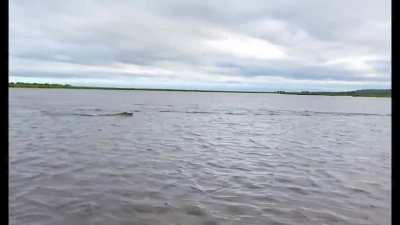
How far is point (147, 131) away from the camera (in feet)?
85.4

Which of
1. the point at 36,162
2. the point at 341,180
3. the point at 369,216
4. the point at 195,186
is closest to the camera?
the point at 369,216

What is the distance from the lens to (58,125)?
90.0 feet

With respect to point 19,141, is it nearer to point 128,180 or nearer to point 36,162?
point 36,162

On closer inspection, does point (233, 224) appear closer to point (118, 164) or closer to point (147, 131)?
point (118, 164)

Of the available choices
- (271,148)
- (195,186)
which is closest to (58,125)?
(271,148)

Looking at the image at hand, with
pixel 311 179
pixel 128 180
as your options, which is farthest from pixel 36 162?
pixel 311 179
